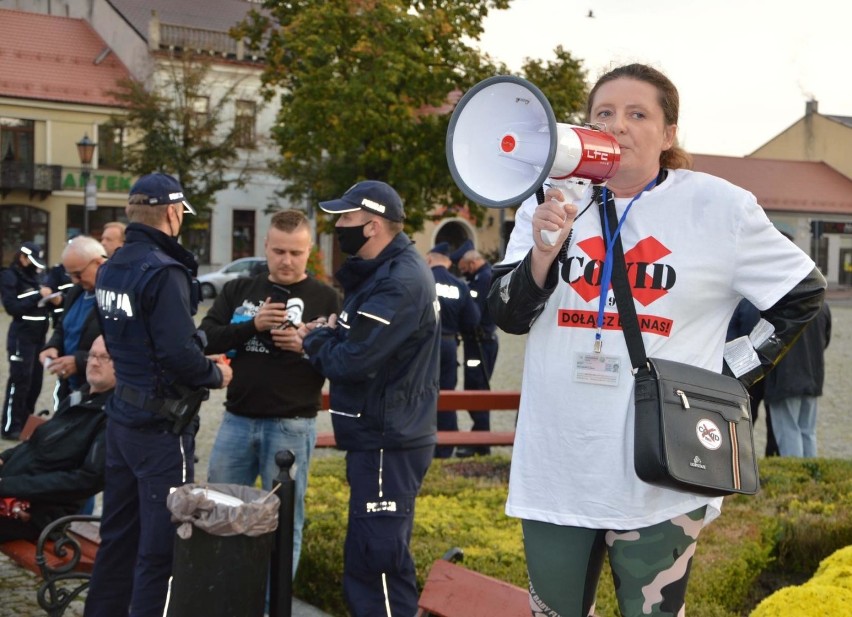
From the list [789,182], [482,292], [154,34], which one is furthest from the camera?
[789,182]

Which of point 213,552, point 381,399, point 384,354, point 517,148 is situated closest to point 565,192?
point 517,148

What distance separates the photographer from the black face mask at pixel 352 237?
4.76 m

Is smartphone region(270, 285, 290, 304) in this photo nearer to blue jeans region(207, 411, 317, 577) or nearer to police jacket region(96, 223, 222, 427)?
blue jeans region(207, 411, 317, 577)

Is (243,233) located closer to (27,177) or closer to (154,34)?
(154,34)

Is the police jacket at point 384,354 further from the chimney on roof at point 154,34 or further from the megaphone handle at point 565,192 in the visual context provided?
the chimney on roof at point 154,34

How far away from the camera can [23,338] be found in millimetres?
11000

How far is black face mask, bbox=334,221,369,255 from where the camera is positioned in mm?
4758

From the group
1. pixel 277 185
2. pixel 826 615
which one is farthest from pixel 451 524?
pixel 277 185

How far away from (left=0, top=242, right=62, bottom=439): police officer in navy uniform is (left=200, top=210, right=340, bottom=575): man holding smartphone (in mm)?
5838

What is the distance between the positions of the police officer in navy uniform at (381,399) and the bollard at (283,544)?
257mm

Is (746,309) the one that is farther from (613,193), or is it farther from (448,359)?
(613,193)

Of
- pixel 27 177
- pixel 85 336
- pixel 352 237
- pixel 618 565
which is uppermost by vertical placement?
pixel 27 177

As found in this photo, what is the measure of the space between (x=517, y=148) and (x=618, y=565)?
1.05 meters

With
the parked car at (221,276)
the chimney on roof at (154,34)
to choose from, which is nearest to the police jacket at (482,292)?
the parked car at (221,276)
